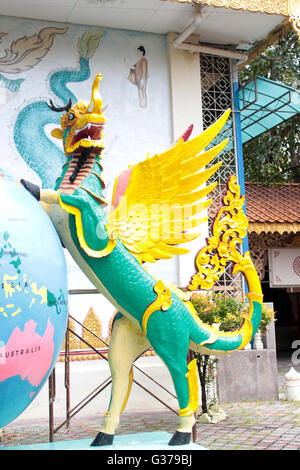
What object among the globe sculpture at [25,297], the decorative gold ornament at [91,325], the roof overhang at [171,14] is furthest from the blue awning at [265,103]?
the globe sculpture at [25,297]

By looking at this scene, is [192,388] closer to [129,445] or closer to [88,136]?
[129,445]

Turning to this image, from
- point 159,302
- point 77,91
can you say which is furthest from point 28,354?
point 77,91

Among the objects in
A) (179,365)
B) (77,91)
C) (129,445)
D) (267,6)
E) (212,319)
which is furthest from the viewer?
(267,6)

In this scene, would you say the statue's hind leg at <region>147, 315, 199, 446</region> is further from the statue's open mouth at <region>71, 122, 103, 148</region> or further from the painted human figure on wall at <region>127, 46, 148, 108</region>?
the painted human figure on wall at <region>127, 46, 148, 108</region>

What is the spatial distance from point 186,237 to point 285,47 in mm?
9634

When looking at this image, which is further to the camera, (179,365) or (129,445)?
(179,365)

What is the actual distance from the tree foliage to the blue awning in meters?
1.15

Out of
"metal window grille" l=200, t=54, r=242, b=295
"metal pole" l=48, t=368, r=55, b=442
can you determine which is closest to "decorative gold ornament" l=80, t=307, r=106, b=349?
"metal window grille" l=200, t=54, r=242, b=295

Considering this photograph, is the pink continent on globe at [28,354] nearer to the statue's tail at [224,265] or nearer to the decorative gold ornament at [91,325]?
the statue's tail at [224,265]

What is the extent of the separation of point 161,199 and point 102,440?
6.10 ft

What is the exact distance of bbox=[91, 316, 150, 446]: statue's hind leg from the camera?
420 centimetres

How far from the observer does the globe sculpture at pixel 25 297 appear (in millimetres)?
2793

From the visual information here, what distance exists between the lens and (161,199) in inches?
176

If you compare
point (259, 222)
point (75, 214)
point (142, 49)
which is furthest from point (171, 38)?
point (75, 214)
